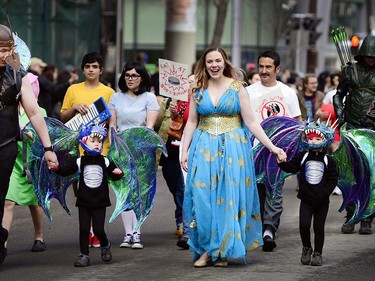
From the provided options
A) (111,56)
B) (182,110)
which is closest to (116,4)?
(111,56)

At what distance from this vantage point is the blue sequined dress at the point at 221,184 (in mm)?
10312

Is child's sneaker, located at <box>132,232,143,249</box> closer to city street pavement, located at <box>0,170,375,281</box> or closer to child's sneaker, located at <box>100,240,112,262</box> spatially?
city street pavement, located at <box>0,170,375,281</box>

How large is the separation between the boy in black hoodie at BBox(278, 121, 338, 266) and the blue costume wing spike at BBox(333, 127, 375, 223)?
2.14ft

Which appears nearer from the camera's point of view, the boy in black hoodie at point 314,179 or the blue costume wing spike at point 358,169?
the boy in black hoodie at point 314,179

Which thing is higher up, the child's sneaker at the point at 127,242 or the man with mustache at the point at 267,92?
the man with mustache at the point at 267,92

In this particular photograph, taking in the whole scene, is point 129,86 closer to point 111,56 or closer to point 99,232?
point 99,232

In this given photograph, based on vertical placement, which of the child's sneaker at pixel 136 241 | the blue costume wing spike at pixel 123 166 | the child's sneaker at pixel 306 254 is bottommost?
the child's sneaker at pixel 136 241

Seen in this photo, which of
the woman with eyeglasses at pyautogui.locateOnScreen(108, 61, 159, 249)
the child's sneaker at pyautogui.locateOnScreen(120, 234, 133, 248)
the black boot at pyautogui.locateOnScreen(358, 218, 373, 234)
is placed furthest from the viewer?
the black boot at pyautogui.locateOnScreen(358, 218, 373, 234)

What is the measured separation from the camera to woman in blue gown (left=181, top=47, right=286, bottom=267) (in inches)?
407

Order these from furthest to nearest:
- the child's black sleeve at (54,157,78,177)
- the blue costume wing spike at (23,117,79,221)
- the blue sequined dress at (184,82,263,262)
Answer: the blue costume wing spike at (23,117,79,221)
the child's black sleeve at (54,157,78,177)
the blue sequined dress at (184,82,263,262)

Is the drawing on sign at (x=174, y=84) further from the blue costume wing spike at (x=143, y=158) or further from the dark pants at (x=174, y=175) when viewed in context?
the dark pants at (x=174, y=175)

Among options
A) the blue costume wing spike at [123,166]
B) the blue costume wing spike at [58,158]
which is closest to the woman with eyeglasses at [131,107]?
the blue costume wing spike at [123,166]

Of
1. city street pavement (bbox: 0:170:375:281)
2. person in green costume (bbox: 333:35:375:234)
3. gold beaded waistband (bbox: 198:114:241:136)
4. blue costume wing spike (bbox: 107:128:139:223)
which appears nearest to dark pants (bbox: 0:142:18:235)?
city street pavement (bbox: 0:170:375:281)

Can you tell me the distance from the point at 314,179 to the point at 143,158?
→ 181cm
